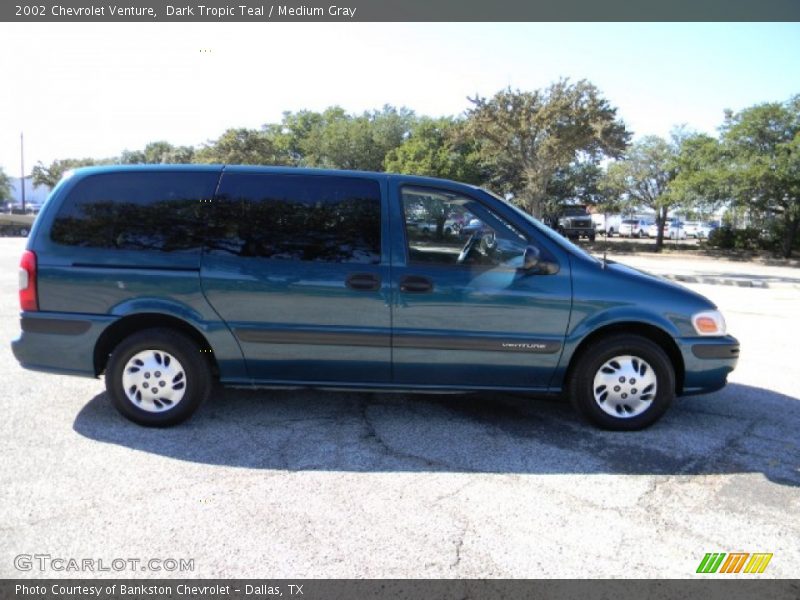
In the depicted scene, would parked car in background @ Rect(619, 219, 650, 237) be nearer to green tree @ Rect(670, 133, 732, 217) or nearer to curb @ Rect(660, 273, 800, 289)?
green tree @ Rect(670, 133, 732, 217)

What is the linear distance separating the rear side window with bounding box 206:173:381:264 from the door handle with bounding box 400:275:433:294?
27 centimetres

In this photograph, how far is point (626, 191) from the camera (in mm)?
32156

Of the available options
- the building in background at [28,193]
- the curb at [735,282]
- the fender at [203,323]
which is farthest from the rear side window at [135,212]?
the building in background at [28,193]

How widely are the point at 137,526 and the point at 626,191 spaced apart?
109 ft

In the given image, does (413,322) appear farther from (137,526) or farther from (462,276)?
(137,526)

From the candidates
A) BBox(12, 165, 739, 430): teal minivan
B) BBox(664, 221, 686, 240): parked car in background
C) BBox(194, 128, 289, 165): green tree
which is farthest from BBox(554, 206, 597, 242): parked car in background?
BBox(12, 165, 739, 430): teal minivan

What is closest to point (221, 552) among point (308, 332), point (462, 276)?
point (308, 332)

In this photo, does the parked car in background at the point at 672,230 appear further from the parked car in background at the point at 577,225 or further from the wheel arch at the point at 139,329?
the wheel arch at the point at 139,329

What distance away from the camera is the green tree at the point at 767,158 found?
23.6 meters

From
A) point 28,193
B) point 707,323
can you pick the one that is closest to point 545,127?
point 707,323

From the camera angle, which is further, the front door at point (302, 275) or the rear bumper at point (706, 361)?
the rear bumper at point (706, 361)

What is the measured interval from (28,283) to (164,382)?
1.17 metres

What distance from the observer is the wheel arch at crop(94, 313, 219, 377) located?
162 inches

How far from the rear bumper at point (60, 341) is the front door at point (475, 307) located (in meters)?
2.12
